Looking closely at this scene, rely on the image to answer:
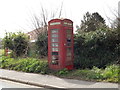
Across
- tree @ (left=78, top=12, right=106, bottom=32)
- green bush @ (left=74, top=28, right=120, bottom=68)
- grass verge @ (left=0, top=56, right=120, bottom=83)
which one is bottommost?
grass verge @ (left=0, top=56, right=120, bottom=83)

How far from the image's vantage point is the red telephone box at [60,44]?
8.45 m

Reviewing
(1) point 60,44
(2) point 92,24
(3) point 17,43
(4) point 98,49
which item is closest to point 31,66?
(1) point 60,44

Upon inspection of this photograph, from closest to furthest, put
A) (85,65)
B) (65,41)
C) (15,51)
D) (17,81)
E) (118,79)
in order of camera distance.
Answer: (118,79) → (17,81) → (65,41) → (85,65) → (15,51)

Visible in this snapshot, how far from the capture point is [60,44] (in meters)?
8.48

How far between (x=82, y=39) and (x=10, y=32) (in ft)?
28.0

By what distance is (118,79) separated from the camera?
634 centimetres

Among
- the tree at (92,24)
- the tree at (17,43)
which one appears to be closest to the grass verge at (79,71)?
the tree at (17,43)

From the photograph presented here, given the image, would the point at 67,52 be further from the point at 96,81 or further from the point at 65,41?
the point at 96,81

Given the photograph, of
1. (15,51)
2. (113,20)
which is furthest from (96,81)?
(15,51)

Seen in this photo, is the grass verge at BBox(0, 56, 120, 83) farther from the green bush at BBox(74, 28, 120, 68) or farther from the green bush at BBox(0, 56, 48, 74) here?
the green bush at BBox(74, 28, 120, 68)

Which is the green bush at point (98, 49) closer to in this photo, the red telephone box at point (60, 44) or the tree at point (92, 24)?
the red telephone box at point (60, 44)

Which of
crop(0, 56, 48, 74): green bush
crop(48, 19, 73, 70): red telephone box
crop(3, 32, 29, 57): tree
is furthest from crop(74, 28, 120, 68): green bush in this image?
crop(3, 32, 29, 57): tree

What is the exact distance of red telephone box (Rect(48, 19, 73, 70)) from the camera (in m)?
8.45

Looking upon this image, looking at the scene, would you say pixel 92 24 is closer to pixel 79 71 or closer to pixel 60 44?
pixel 60 44
